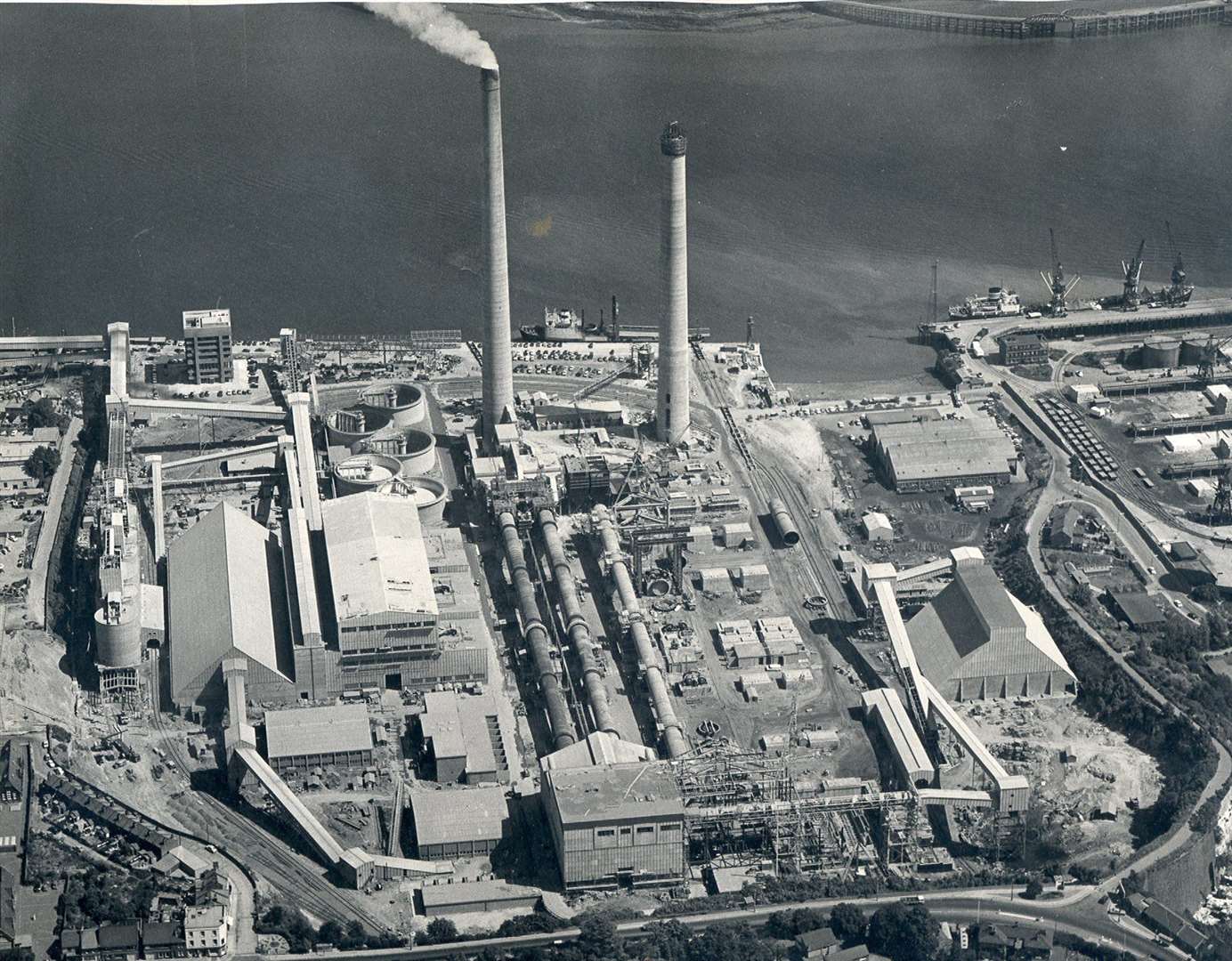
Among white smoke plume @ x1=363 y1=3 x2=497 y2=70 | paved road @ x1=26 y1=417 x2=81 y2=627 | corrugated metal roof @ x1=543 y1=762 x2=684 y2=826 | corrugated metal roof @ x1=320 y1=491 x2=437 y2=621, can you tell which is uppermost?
white smoke plume @ x1=363 y1=3 x2=497 y2=70

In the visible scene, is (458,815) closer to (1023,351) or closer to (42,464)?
(42,464)

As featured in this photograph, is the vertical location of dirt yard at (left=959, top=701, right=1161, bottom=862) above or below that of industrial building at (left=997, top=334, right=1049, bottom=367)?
below

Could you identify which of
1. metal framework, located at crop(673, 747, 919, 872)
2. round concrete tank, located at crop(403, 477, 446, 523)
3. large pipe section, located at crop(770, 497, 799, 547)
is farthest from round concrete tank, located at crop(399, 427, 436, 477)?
metal framework, located at crop(673, 747, 919, 872)

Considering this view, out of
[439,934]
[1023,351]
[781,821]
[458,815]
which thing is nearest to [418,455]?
[458,815]

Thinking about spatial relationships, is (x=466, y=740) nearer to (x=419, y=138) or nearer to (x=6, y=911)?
(x=6, y=911)

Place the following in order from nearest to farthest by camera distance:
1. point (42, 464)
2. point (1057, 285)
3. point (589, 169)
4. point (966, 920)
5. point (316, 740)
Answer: point (966, 920)
point (316, 740)
point (42, 464)
point (1057, 285)
point (589, 169)

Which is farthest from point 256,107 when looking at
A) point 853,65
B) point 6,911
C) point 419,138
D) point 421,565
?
point 6,911

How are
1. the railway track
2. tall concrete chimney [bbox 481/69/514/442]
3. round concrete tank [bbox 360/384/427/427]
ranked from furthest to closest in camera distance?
round concrete tank [bbox 360/384/427/427] → tall concrete chimney [bbox 481/69/514/442] → the railway track

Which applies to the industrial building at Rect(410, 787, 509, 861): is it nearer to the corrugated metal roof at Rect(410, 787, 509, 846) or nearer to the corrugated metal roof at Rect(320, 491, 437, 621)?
the corrugated metal roof at Rect(410, 787, 509, 846)
